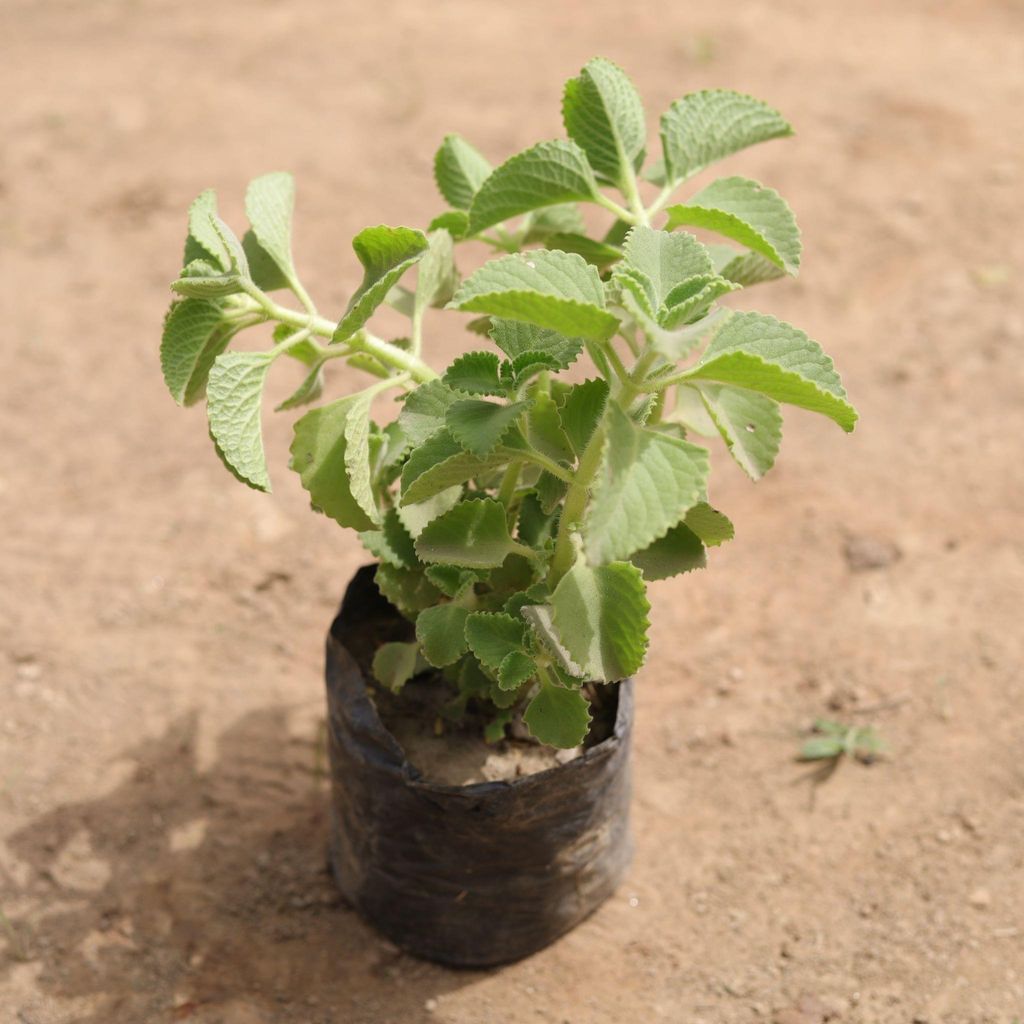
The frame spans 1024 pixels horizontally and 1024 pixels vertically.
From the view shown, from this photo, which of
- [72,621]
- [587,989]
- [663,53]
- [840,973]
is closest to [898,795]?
[840,973]

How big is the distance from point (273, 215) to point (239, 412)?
0.31 metres

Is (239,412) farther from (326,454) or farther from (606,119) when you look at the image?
(606,119)

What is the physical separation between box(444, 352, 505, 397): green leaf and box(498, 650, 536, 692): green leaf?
0.33m

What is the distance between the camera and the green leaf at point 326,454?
1.71 metres

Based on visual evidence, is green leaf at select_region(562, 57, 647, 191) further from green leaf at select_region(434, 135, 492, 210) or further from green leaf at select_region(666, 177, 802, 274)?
green leaf at select_region(434, 135, 492, 210)

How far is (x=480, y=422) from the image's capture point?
1.56 meters

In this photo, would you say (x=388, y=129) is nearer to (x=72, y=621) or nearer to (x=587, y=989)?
(x=72, y=621)

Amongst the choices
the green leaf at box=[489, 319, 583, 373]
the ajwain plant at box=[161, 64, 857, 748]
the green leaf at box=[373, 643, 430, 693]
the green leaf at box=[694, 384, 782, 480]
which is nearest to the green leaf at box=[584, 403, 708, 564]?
the ajwain plant at box=[161, 64, 857, 748]

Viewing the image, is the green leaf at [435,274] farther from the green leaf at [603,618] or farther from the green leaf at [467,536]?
the green leaf at [603,618]

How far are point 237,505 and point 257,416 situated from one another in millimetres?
1417

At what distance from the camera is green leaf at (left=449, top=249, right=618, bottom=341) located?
1.36 metres

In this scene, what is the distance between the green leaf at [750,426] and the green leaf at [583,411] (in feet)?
0.48

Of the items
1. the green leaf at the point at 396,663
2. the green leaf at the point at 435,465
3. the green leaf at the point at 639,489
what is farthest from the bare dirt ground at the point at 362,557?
the green leaf at the point at 639,489

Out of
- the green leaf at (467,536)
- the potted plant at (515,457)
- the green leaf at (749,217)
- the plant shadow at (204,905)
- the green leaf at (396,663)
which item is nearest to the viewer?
the potted plant at (515,457)
